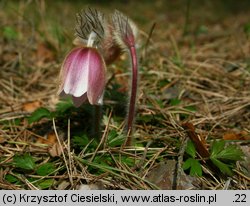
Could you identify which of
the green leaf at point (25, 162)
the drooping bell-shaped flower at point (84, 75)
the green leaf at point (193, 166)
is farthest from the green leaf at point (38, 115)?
the green leaf at point (193, 166)

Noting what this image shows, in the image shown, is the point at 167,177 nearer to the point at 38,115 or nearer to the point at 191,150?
the point at 191,150

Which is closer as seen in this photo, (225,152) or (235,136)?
(225,152)

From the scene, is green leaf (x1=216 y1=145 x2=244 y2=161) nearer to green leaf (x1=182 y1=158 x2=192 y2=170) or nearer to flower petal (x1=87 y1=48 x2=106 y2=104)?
green leaf (x1=182 y1=158 x2=192 y2=170)

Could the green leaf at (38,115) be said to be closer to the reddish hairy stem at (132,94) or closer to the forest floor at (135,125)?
the forest floor at (135,125)

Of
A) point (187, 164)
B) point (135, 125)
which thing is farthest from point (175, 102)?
point (187, 164)

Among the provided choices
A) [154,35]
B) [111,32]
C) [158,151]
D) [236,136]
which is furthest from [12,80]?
[154,35]

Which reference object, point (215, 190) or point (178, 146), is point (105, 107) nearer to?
point (178, 146)

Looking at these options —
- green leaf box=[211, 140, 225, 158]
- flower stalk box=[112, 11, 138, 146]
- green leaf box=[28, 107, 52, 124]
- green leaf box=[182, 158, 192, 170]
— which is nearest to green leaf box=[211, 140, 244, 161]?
green leaf box=[211, 140, 225, 158]
